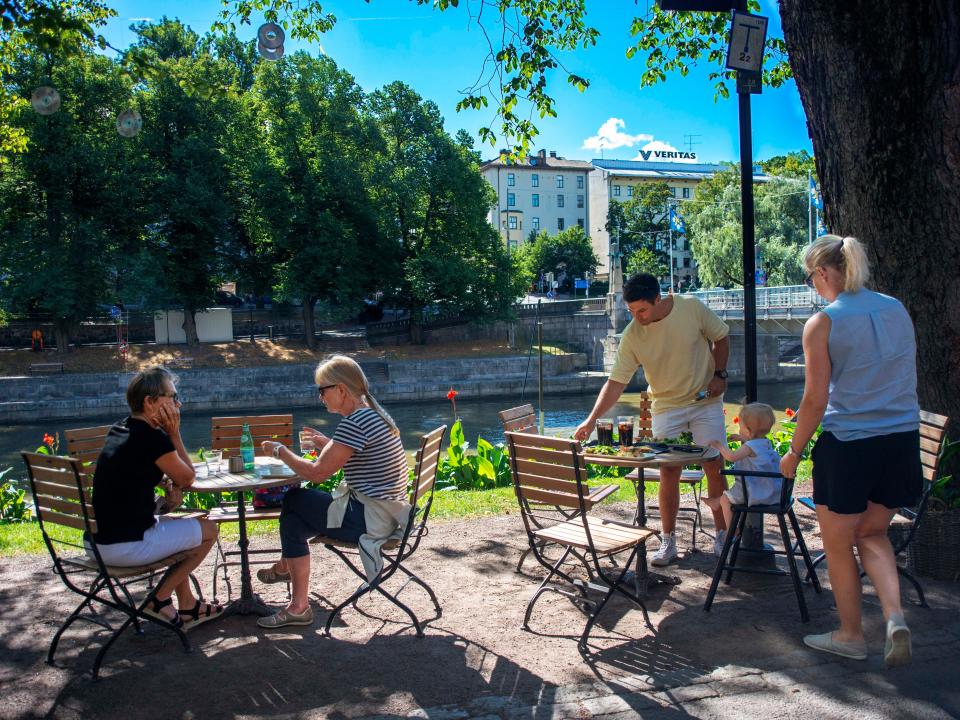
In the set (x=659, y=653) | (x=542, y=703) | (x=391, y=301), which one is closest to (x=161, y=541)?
(x=542, y=703)

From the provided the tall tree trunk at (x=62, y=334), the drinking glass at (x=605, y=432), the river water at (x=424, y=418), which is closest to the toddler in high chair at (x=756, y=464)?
the drinking glass at (x=605, y=432)

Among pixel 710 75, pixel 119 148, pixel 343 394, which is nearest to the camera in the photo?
pixel 343 394

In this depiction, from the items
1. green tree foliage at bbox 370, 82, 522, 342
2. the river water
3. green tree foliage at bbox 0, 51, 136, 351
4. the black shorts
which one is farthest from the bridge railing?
the black shorts

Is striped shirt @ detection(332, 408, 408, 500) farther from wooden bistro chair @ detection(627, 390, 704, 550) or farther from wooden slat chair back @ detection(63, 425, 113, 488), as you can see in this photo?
wooden slat chair back @ detection(63, 425, 113, 488)

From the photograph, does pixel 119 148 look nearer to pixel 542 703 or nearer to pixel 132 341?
pixel 132 341

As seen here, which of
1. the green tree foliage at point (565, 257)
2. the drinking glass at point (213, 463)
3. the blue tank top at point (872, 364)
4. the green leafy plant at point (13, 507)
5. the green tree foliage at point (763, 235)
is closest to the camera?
the blue tank top at point (872, 364)

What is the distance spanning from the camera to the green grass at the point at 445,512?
6746 millimetres

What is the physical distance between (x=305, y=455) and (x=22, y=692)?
2111 millimetres

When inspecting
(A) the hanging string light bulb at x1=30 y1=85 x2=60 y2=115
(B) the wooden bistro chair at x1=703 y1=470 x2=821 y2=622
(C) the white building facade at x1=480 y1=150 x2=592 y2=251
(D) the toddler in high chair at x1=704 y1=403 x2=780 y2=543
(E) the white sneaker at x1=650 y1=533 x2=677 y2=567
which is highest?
(C) the white building facade at x1=480 y1=150 x2=592 y2=251

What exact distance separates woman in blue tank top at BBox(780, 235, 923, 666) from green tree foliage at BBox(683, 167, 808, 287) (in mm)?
50684

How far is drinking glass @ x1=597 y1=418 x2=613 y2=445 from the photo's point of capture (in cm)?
559

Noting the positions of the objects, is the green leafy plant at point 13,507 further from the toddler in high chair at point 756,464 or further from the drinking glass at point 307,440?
the toddler in high chair at point 756,464

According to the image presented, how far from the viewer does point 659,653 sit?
4156 millimetres

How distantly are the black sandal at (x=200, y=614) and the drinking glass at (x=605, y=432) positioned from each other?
248 cm
